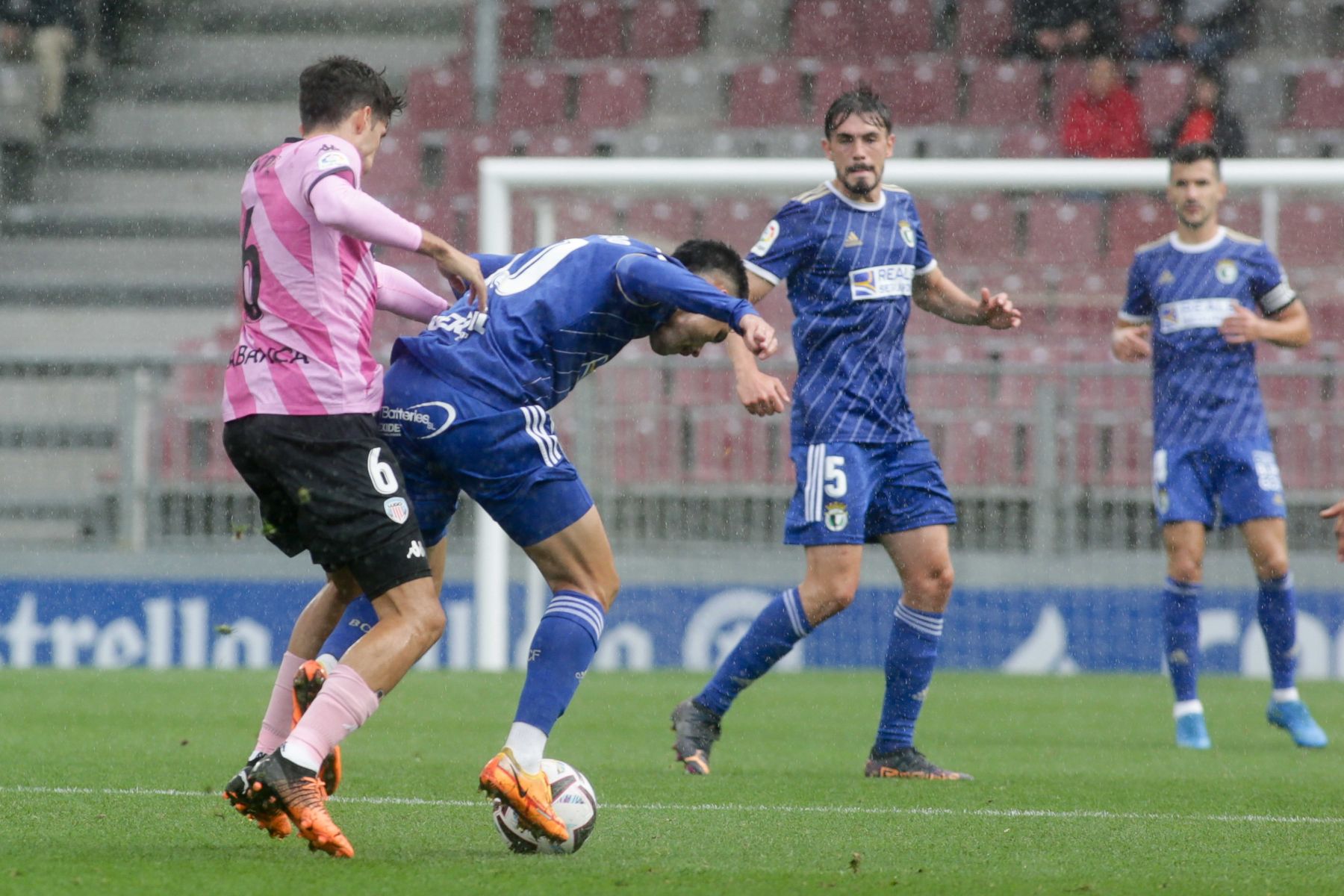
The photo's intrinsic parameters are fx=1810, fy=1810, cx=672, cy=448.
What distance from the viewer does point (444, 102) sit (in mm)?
15477

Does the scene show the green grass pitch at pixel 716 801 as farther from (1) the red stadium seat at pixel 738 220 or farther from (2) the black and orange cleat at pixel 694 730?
(1) the red stadium seat at pixel 738 220

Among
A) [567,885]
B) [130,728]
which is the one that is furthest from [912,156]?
[567,885]

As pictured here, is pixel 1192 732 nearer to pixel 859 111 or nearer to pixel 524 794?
pixel 859 111

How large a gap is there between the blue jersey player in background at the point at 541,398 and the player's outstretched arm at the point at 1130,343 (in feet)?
10.3

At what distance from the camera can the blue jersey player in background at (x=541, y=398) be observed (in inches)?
175

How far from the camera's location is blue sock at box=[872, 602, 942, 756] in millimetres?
6098

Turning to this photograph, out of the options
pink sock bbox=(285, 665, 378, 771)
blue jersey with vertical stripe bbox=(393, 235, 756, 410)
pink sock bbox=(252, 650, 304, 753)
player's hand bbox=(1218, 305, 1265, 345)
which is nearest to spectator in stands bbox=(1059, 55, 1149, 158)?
player's hand bbox=(1218, 305, 1265, 345)

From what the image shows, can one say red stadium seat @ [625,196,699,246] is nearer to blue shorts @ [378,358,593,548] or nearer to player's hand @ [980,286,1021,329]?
player's hand @ [980,286,1021,329]

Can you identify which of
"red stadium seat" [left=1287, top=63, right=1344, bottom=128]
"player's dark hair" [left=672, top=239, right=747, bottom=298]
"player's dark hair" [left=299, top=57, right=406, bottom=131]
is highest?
"red stadium seat" [left=1287, top=63, right=1344, bottom=128]

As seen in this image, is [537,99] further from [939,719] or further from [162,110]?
[939,719]

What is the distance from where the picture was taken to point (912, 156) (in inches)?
543

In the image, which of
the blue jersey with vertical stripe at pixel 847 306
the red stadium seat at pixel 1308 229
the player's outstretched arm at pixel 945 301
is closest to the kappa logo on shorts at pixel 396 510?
the blue jersey with vertical stripe at pixel 847 306

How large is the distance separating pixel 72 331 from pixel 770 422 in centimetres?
728

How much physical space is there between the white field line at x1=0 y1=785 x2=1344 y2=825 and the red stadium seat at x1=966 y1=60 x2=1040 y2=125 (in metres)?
10.1
